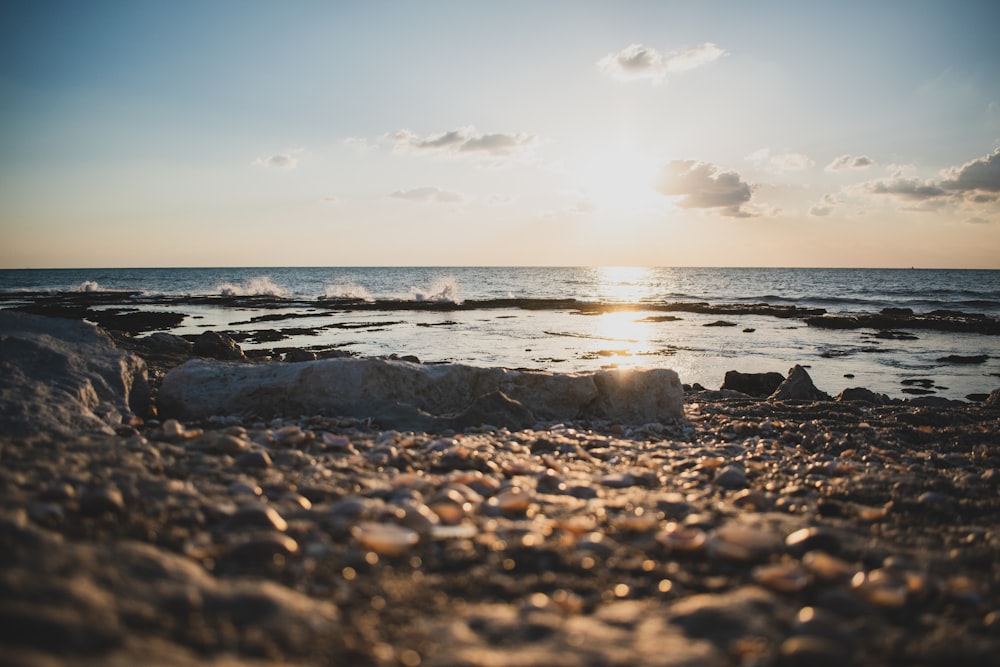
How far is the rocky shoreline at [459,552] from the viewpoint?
4.45 feet

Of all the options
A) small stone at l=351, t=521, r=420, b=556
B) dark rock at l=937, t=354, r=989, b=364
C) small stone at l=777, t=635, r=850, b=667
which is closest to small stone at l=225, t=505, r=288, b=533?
small stone at l=351, t=521, r=420, b=556

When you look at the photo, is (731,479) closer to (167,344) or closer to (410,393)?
(410,393)

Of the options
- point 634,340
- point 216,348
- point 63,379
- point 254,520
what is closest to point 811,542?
point 254,520

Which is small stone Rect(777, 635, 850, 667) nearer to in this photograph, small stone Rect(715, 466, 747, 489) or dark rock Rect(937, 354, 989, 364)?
small stone Rect(715, 466, 747, 489)

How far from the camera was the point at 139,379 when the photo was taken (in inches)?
187

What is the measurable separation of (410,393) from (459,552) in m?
3.24

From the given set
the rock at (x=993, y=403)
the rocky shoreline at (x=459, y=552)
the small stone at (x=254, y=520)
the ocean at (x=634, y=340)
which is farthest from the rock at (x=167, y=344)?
the rock at (x=993, y=403)

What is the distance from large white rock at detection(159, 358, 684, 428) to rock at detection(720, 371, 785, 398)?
446 cm

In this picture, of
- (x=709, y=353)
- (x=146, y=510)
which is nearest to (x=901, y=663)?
(x=146, y=510)

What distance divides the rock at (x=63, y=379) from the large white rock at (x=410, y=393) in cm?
50

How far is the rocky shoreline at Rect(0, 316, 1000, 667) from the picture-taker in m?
1.36

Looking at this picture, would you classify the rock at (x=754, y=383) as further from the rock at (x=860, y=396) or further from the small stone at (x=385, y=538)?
the small stone at (x=385, y=538)

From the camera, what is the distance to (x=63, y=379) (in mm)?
3938

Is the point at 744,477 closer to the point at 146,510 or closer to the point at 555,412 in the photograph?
the point at 555,412
